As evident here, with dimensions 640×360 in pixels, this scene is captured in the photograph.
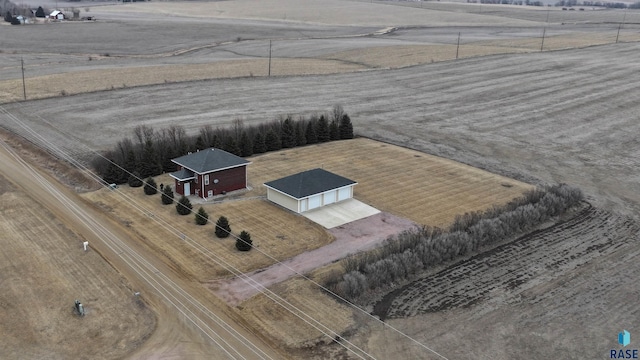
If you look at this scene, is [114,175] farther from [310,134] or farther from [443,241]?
[443,241]

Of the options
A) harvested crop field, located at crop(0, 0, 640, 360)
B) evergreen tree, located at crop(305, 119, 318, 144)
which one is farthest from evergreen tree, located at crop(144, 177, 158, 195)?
evergreen tree, located at crop(305, 119, 318, 144)

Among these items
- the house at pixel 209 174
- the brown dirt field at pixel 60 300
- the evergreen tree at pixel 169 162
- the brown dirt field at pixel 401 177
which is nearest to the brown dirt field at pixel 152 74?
the evergreen tree at pixel 169 162

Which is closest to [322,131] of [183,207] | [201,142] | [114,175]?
[201,142]

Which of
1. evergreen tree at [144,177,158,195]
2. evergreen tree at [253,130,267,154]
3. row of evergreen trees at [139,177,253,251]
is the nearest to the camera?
row of evergreen trees at [139,177,253,251]

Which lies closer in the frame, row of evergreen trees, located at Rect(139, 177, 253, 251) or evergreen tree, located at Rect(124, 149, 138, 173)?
row of evergreen trees, located at Rect(139, 177, 253, 251)

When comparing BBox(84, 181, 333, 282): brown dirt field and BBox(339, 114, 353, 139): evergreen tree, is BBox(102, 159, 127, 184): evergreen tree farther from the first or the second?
BBox(339, 114, 353, 139): evergreen tree

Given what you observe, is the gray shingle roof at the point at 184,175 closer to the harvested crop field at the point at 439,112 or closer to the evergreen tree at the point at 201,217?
the harvested crop field at the point at 439,112
